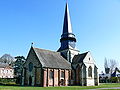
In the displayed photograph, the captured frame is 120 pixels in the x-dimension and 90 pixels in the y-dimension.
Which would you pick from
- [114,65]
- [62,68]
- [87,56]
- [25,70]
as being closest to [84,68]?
[87,56]

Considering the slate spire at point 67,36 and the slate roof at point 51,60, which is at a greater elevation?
the slate spire at point 67,36

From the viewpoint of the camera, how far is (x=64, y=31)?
51.4 metres

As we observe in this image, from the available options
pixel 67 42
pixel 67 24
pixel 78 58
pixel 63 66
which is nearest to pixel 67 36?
pixel 67 42

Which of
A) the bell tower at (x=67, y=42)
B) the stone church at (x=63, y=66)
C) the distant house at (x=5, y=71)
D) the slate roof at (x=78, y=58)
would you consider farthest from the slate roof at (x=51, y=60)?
the distant house at (x=5, y=71)

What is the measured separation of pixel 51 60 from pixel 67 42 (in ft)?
32.6

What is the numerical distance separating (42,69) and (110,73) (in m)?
59.3

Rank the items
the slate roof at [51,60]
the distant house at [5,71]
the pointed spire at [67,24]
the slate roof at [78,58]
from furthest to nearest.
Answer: the distant house at [5,71], the pointed spire at [67,24], the slate roof at [78,58], the slate roof at [51,60]

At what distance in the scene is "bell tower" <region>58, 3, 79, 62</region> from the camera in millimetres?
48500

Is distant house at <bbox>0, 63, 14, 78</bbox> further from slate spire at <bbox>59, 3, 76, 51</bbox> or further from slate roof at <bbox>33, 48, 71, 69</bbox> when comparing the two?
slate roof at <bbox>33, 48, 71, 69</bbox>

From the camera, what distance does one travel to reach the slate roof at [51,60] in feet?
130

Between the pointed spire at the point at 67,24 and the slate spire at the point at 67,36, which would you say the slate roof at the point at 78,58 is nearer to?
the slate spire at the point at 67,36

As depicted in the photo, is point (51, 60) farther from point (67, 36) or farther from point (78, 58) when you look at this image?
point (67, 36)

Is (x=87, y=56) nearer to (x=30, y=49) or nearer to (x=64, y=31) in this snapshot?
(x=64, y=31)

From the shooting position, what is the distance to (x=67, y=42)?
49.5 meters
